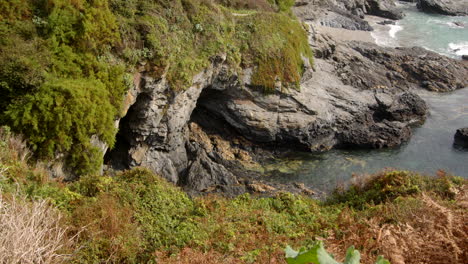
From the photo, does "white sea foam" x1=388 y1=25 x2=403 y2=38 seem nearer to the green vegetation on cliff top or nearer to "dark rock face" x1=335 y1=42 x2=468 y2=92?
"dark rock face" x1=335 y1=42 x2=468 y2=92

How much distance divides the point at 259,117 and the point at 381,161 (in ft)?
28.8

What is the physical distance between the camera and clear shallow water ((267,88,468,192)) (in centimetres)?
2330

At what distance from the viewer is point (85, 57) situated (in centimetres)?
Answer: 1581

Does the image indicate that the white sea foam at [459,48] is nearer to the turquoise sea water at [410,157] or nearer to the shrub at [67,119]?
the turquoise sea water at [410,157]

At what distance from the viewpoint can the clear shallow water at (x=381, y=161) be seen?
917 inches

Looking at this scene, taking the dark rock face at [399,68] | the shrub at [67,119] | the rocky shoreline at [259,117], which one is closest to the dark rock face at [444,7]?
the dark rock face at [399,68]

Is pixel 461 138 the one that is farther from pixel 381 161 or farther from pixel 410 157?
pixel 381 161

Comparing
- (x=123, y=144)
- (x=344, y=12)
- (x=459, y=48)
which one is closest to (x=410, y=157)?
(x=123, y=144)

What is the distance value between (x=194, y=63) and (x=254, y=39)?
645 centimetres

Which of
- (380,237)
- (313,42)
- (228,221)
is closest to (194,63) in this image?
(228,221)

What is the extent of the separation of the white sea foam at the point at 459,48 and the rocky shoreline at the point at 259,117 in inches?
338

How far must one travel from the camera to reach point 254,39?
25.8 m

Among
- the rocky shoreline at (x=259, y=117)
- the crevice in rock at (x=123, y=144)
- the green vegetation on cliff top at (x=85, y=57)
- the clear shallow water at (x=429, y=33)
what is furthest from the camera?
the clear shallow water at (x=429, y=33)

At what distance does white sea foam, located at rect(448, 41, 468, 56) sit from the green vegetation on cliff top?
109ft
